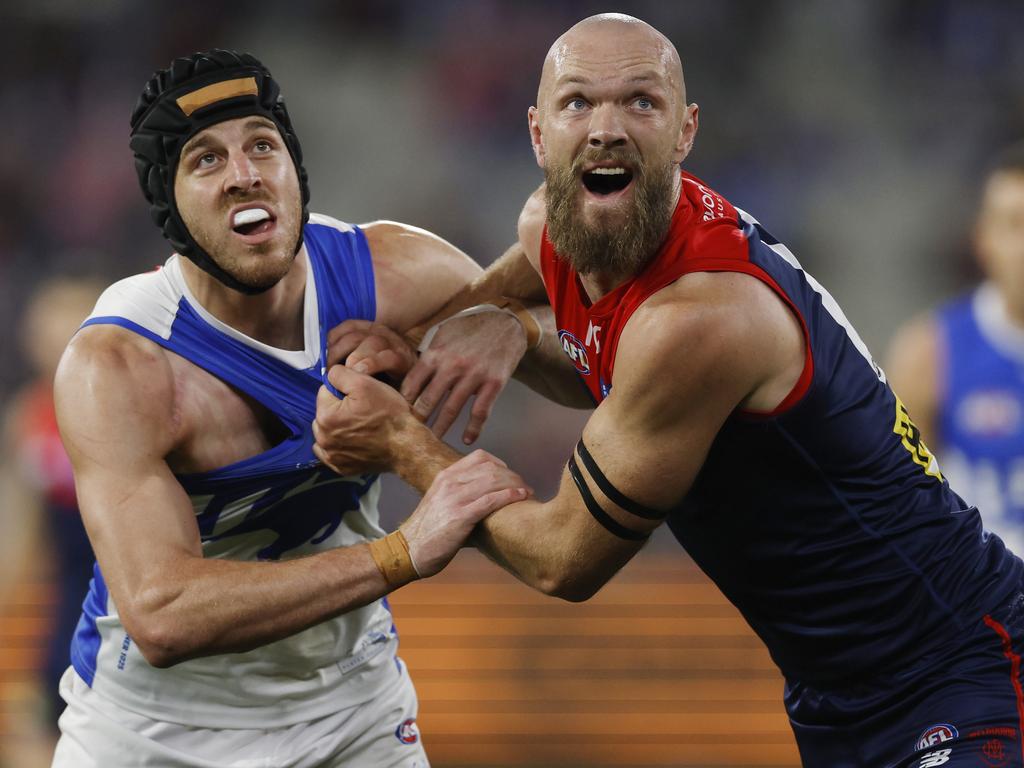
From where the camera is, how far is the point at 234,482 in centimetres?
356

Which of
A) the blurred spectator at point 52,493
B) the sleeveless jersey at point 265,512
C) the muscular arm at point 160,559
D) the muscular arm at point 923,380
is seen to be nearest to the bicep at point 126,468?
the muscular arm at point 160,559

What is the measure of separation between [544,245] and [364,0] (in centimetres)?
924

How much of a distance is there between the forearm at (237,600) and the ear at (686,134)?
1231 mm

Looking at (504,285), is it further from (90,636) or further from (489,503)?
(90,636)

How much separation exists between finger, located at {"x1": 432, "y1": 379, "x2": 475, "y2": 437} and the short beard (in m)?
0.68

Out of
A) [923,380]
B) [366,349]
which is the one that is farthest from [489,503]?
[923,380]

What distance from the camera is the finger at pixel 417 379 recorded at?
375 cm

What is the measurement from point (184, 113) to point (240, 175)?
8.7 inches

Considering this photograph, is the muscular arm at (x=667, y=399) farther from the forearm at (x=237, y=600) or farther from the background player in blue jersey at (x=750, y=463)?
the forearm at (x=237, y=600)

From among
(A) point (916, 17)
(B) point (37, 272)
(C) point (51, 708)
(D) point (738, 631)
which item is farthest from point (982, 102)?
(C) point (51, 708)

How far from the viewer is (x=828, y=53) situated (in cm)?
1183

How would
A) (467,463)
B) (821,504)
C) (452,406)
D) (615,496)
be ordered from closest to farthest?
(615,496) → (821,504) → (467,463) → (452,406)

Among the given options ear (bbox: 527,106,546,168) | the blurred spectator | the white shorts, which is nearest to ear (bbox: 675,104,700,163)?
ear (bbox: 527,106,546,168)

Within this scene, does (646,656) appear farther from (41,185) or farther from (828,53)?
(41,185)
